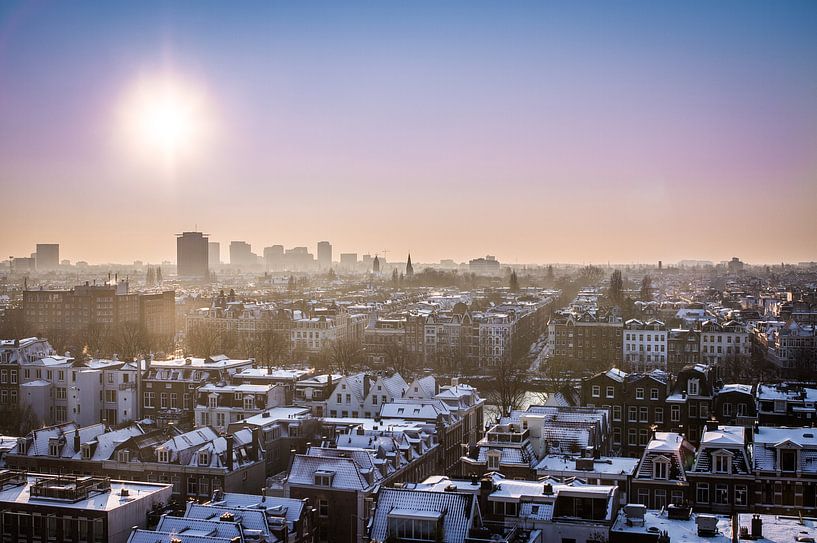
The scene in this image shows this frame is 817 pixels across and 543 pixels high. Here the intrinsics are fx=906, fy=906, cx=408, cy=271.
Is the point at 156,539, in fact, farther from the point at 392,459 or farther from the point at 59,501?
the point at 392,459

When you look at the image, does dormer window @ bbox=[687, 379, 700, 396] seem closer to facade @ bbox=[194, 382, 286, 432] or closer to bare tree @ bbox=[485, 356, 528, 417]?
bare tree @ bbox=[485, 356, 528, 417]

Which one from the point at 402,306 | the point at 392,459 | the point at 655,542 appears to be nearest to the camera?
the point at 655,542

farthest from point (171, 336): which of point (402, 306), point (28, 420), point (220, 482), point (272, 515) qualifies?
point (272, 515)

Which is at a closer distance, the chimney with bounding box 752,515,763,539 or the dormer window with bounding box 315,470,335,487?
the chimney with bounding box 752,515,763,539

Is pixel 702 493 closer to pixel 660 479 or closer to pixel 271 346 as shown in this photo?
pixel 660 479

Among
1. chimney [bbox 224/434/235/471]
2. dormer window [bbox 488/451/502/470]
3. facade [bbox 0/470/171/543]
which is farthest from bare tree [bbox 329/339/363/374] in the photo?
facade [bbox 0/470/171/543]

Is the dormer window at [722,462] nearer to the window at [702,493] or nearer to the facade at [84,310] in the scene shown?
the window at [702,493]

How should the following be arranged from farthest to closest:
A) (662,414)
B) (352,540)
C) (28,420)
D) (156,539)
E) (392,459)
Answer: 1. (28,420)
2. (662,414)
3. (392,459)
4. (352,540)
5. (156,539)
